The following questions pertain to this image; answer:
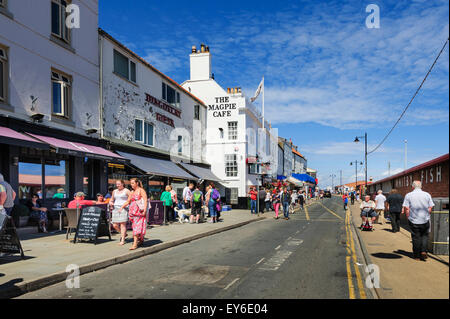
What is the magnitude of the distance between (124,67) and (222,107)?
14274 mm

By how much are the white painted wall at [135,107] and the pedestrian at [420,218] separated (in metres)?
12.9

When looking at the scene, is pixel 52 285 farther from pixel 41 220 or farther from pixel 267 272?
pixel 41 220

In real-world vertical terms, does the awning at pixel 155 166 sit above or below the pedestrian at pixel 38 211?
above

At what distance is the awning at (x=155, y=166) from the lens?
54.9ft

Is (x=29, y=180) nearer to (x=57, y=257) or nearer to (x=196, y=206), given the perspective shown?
(x=57, y=257)

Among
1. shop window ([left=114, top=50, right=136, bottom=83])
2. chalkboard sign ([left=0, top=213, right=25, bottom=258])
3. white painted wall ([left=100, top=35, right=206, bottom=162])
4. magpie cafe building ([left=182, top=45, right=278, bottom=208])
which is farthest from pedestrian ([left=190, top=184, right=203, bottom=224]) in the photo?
magpie cafe building ([left=182, top=45, right=278, bottom=208])

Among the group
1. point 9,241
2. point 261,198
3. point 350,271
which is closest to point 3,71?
point 9,241

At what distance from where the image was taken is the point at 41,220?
1173 centimetres

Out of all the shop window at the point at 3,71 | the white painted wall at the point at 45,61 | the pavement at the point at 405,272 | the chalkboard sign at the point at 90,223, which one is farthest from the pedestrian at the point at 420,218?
the shop window at the point at 3,71

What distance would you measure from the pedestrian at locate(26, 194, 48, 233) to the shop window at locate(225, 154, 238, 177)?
20.2 m

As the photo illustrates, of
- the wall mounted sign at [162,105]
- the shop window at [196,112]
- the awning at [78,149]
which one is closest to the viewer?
the awning at [78,149]

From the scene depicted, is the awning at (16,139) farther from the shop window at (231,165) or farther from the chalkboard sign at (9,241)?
the shop window at (231,165)

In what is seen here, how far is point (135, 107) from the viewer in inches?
732
